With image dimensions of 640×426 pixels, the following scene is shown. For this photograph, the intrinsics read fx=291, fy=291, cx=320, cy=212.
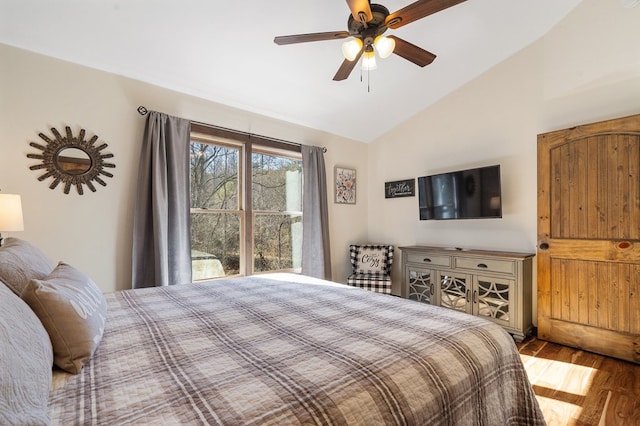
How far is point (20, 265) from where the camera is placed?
3.85ft

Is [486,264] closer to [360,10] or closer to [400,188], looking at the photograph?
[400,188]

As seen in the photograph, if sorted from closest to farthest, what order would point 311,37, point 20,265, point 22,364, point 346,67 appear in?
point 22,364 < point 20,265 < point 311,37 < point 346,67

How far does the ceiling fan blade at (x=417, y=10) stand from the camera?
5.45 feet

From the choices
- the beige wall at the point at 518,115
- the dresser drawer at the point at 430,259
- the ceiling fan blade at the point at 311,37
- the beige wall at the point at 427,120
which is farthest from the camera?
the dresser drawer at the point at 430,259

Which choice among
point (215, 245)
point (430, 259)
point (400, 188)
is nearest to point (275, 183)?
point (215, 245)

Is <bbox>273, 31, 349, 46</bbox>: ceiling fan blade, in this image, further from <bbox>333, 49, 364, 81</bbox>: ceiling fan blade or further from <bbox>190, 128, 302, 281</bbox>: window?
<bbox>190, 128, 302, 281</bbox>: window

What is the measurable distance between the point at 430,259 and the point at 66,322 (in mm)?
3308

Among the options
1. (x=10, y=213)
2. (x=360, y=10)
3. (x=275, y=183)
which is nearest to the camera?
(x=360, y=10)

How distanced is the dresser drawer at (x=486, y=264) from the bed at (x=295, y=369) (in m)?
1.84

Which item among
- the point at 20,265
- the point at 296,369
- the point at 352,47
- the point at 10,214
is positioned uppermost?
the point at 352,47

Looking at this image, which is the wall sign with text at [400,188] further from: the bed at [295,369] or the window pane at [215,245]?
the bed at [295,369]

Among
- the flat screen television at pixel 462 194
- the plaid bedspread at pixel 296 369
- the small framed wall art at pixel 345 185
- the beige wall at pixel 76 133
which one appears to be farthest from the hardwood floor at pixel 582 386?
the beige wall at pixel 76 133

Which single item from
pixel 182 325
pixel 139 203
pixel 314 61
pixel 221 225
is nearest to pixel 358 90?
pixel 314 61

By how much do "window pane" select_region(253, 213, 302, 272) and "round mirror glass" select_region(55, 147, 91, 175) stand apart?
5.51ft
